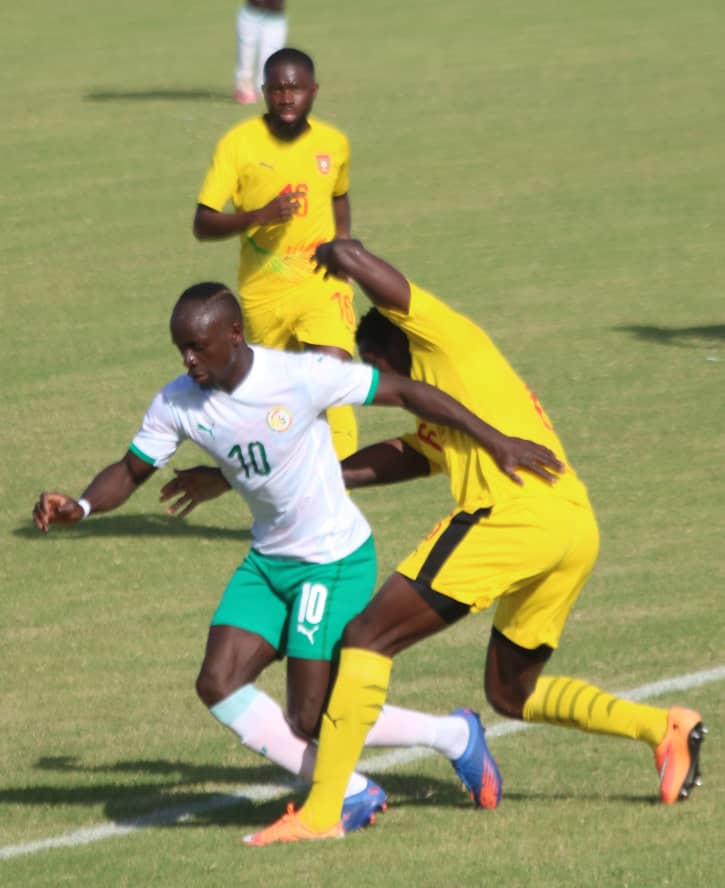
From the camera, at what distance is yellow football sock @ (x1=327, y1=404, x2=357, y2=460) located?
34.3 feet

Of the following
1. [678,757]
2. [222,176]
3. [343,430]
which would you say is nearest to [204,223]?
[222,176]

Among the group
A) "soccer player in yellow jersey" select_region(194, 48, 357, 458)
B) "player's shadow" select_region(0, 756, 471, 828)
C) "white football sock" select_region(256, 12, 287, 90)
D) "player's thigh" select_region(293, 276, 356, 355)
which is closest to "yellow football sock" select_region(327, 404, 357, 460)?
"soccer player in yellow jersey" select_region(194, 48, 357, 458)

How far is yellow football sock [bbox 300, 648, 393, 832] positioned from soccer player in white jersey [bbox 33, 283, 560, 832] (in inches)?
6.2

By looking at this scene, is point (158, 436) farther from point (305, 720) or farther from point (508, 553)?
point (508, 553)

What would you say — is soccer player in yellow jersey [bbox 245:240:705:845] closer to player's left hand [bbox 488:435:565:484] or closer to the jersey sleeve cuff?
player's left hand [bbox 488:435:565:484]

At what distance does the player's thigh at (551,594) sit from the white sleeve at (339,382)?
0.84 meters

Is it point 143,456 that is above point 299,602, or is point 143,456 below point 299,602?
above

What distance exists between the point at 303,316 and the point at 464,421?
423cm

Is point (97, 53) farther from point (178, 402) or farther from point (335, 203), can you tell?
point (178, 402)

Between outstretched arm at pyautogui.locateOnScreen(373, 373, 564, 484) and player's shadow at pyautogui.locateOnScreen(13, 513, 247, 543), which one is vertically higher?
outstretched arm at pyautogui.locateOnScreen(373, 373, 564, 484)

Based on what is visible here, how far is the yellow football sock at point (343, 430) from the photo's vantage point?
10.5 m

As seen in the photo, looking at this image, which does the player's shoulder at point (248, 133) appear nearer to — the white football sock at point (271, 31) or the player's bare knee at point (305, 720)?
the player's bare knee at point (305, 720)

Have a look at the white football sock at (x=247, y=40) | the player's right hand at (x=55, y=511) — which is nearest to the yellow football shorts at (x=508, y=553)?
the player's right hand at (x=55, y=511)

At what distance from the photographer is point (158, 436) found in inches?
269
